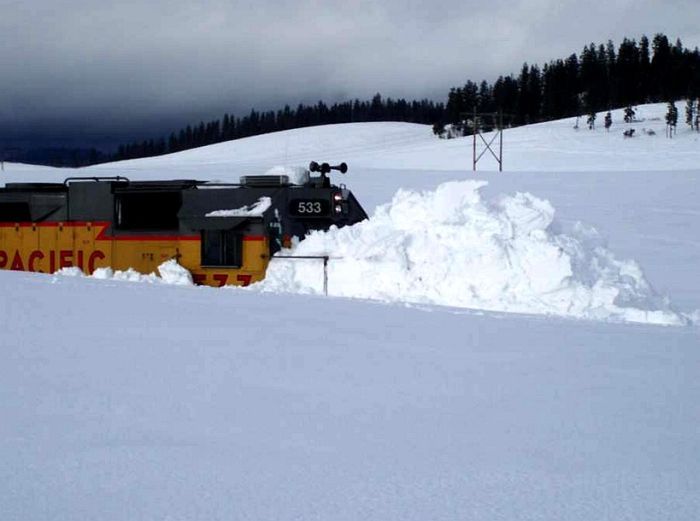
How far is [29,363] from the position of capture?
5.59 m

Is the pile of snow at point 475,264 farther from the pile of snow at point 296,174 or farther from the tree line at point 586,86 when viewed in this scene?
the tree line at point 586,86

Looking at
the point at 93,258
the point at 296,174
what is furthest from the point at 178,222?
the point at 296,174

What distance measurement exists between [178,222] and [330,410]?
9.08 m

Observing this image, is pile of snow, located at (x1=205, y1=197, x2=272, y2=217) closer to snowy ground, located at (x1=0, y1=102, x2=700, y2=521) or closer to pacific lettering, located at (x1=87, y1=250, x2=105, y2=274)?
pacific lettering, located at (x1=87, y1=250, x2=105, y2=274)

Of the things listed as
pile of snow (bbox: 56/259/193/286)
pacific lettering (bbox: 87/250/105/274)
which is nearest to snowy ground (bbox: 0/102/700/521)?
pile of snow (bbox: 56/259/193/286)

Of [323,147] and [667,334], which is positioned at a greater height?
[323,147]

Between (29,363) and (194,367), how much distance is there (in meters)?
1.16

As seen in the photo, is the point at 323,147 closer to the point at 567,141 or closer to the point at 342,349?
the point at 567,141

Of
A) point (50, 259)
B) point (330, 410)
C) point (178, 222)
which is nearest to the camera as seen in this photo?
point (330, 410)

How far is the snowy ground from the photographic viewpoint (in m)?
3.41

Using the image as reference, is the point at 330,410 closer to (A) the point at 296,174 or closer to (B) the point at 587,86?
(A) the point at 296,174

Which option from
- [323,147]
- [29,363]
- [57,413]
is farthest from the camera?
[323,147]

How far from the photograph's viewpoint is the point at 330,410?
4.69 metres

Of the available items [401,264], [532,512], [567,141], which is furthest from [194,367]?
[567,141]
